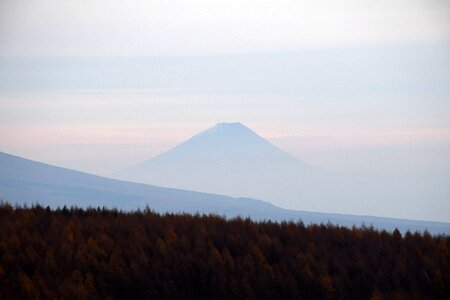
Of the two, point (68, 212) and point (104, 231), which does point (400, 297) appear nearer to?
point (104, 231)

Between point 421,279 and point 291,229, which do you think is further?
point 291,229

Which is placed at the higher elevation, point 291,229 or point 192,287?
point 291,229

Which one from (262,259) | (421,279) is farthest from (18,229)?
(421,279)

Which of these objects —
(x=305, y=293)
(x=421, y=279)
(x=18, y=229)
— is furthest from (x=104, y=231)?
(x=421, y=279)

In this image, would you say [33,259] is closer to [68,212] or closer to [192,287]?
[192,287]

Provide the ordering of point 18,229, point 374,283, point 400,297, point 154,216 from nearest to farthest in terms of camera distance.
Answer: point 400,297
point 374,283
point 18,229
point 154,216

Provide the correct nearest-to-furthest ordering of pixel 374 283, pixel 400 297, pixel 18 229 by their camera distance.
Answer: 1. pixel 400 297
2. pixel 374 283
3. pixel 18 229

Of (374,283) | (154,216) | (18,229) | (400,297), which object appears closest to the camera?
(400,297)
